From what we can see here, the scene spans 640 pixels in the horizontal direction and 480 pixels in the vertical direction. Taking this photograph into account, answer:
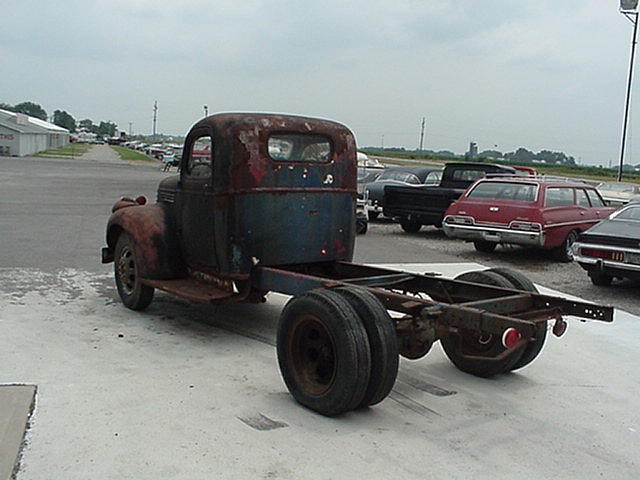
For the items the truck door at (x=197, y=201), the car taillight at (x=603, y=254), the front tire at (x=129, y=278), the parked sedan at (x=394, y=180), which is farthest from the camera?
the parked sedan at (x=394, y=180)

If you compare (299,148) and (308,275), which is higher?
(299,148)

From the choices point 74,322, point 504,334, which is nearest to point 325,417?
point 504,334

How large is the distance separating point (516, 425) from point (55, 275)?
6850 mm

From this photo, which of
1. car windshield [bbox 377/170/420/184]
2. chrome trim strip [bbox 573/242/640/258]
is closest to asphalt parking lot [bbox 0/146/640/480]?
chrome trim strip [bbox 573/242/640/258]

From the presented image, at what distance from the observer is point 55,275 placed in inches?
394

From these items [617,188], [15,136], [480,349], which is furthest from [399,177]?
[15,136]

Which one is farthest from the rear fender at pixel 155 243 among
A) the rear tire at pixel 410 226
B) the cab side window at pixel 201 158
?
the rear tire at pixel 410 226

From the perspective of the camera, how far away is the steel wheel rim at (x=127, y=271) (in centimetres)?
813

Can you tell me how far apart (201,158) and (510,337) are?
3.77 meters

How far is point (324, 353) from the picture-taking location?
5.45 meters

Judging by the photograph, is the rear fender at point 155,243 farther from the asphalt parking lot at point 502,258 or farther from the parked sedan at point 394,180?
the parked sedan at point 394,180

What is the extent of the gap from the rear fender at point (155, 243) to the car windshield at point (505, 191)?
7.78 metres

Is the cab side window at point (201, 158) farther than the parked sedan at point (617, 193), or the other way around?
the parked sedan at point (617, 193)

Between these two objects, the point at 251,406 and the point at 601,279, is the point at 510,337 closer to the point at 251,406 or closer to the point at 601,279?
the point at 251,406
